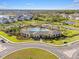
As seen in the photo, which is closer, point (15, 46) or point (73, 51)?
point (73, 51)

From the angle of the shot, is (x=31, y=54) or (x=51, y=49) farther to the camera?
(x=51, y=49)

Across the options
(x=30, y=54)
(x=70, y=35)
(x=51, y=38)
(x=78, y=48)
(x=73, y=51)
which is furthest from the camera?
(x=70, y=35)

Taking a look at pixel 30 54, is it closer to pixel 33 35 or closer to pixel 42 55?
pixel 42 55

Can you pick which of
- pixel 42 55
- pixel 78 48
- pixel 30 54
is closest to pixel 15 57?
pixel 30 54

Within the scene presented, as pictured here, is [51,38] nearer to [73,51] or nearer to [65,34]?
A: [65,34]

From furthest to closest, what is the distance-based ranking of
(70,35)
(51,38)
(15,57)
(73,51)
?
(70,35)
(51,38)
(73,51)
(15,57)

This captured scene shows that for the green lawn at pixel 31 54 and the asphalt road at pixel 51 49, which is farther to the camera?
the asphalt road at pixel 51 49

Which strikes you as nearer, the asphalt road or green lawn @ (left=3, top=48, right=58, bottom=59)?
green lawn @ (left=3, top=48, right=58, bottom=59)
